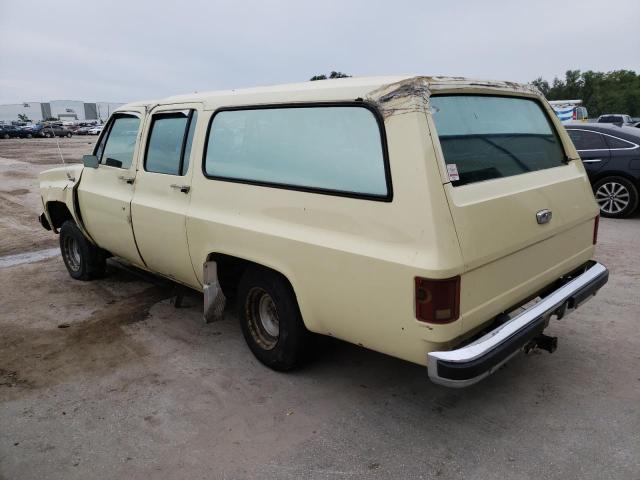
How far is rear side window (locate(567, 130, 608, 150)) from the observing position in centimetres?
847

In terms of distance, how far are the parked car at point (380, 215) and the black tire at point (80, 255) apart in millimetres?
1662

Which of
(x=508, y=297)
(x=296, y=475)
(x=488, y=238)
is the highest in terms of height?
(x=488, y=238)

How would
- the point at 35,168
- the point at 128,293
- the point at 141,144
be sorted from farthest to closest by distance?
the point at 35,168 < the point at 128,293 < the point at 141,144

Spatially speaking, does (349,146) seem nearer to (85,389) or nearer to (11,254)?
(85,389)

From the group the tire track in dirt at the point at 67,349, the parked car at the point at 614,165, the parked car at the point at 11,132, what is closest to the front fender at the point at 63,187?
the tire track in dirt at the point at 67,349

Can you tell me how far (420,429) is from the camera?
2.88 meters

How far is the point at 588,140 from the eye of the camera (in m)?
8.63

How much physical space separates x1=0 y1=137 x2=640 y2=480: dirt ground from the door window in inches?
55.7

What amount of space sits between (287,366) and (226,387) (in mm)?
437

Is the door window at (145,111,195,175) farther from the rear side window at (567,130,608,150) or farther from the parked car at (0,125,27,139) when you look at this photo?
the parked car at (0,125,27,139)

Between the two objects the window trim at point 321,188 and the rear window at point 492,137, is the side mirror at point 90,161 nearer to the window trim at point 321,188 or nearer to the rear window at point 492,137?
the window trim at point 321,188

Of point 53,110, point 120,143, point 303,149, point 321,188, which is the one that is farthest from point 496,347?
point 53,110

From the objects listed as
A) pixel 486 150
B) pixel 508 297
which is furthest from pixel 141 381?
pixel 486 150

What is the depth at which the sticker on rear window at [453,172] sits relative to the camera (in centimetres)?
251
